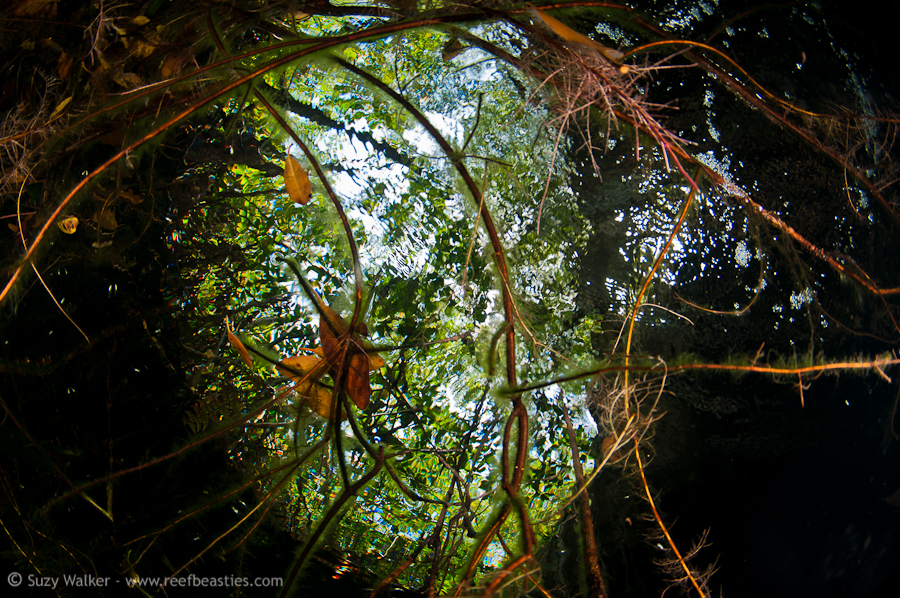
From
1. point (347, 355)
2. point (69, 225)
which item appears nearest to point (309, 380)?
point (347, 355)

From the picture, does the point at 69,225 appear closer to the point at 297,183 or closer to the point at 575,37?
the point at 297,183

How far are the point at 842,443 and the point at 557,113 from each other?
39 centimetres

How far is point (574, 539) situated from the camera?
401 mm

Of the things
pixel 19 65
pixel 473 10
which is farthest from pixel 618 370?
pixel 19 65

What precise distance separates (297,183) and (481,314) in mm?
187

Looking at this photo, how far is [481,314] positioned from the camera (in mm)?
389

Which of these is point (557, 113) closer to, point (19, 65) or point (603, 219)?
point (603, 219)

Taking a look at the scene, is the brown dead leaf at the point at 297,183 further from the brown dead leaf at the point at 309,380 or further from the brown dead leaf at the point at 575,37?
the brown dead leaf at the point at 575,37

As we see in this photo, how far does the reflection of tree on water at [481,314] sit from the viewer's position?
15.1 inches

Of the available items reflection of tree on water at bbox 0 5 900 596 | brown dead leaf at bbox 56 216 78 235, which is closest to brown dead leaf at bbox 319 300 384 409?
reflection of tree on water at bbox 0 5 900 596

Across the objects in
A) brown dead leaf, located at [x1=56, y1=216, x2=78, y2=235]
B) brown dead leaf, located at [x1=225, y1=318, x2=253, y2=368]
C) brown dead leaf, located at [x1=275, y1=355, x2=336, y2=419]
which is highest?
brown dead leaf, located at [x1=56, y1=216, x2=78, y2=235]

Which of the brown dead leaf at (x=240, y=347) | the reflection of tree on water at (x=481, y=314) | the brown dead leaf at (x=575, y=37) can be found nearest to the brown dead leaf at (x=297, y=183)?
the reflection of tree on water at (x=481, y=314)

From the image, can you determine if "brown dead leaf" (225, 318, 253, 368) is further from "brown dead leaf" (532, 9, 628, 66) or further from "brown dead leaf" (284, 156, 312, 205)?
"brown dead leaf" (532, 9, 628, 66)

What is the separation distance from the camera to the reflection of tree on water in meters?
0.38
